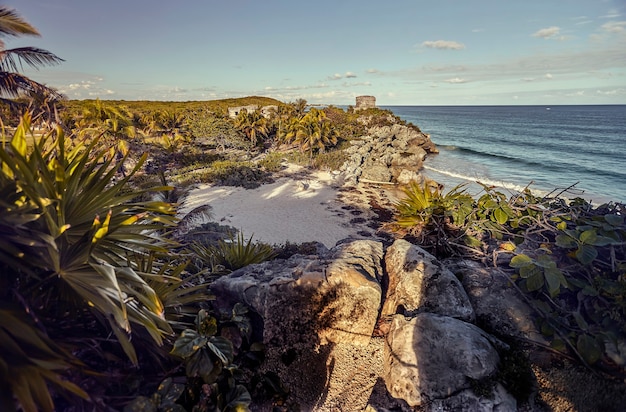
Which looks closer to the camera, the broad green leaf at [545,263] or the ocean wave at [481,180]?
the broad green leaf at [545,263]

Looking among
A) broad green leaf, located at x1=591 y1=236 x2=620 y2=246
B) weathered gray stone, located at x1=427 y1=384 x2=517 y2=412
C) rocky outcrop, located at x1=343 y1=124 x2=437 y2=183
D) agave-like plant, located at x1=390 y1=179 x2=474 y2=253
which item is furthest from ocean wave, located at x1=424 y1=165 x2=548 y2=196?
weathered gray stone, located at x1=427 y1=384 x2=517 y2=412

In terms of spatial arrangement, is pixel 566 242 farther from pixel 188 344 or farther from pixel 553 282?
pixel 188 344

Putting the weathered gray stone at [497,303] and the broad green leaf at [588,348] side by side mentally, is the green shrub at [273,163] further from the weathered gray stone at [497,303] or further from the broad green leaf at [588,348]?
the broad green leaf at [588,348]

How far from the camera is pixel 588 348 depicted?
275cm

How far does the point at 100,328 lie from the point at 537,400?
390 centimetres

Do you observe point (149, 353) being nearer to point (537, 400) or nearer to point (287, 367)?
point (287, 367)

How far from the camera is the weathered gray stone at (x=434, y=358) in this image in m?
2.82

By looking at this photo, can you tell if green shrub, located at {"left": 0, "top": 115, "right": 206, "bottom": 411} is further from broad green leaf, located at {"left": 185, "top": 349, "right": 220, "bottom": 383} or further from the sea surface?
the sea surface

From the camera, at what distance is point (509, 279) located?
354cm

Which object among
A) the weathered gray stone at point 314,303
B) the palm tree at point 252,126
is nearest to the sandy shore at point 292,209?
the weathered gray stone at point 314,303

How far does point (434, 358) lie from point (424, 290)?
3.01 feet

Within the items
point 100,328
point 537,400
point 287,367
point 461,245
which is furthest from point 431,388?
point 100,328

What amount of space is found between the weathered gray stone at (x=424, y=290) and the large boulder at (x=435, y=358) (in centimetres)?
33

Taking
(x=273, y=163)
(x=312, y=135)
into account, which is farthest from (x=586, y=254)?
(x=312, y=135)
